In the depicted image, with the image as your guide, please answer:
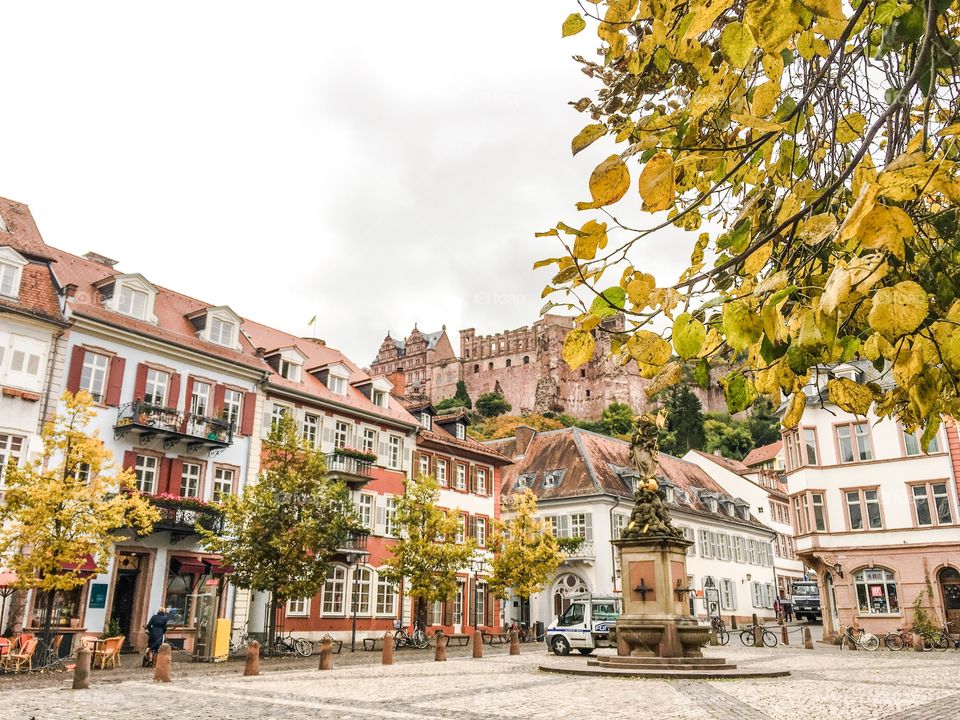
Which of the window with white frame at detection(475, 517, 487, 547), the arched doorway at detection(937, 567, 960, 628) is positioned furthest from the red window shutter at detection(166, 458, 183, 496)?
the arched doorway at detection(937, 567, 960, 628)

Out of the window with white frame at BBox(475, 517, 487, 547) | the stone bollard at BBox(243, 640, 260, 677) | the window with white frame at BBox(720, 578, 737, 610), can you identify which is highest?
the window with white frame at BBox(475, 517, 487, 547)

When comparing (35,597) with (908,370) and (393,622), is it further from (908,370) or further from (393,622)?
(908,370)

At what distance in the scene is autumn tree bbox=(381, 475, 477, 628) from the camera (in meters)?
28.7

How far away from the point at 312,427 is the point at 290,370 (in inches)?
95.0

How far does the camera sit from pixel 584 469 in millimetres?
43625

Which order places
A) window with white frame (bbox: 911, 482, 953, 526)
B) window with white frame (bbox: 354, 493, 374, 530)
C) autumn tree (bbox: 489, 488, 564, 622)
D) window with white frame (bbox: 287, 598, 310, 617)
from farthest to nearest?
1. autumn tree (bbox: 489, 488, 564, 622)
2. window with white frame (bbox: 354, 493, 374, 530)
3. window with white frame (bbox: 911, 482, 953, 526)
4. window with white frame (bbox: 287, 598, 310, 617)

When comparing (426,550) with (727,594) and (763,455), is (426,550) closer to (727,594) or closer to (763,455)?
(727,594)

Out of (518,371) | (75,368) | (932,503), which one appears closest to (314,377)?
(75,368)

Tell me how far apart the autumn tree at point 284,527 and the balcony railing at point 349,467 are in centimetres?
519

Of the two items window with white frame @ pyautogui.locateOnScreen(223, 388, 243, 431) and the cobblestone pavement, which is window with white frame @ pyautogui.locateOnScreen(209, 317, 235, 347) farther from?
the cobblestone pavement

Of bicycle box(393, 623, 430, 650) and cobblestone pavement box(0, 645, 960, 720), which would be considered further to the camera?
bicycle box(393, 623, 430, 650)

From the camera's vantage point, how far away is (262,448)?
95.4ft

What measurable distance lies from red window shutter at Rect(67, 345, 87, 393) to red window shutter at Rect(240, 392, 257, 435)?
602cm

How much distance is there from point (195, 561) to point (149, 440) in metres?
4.12
